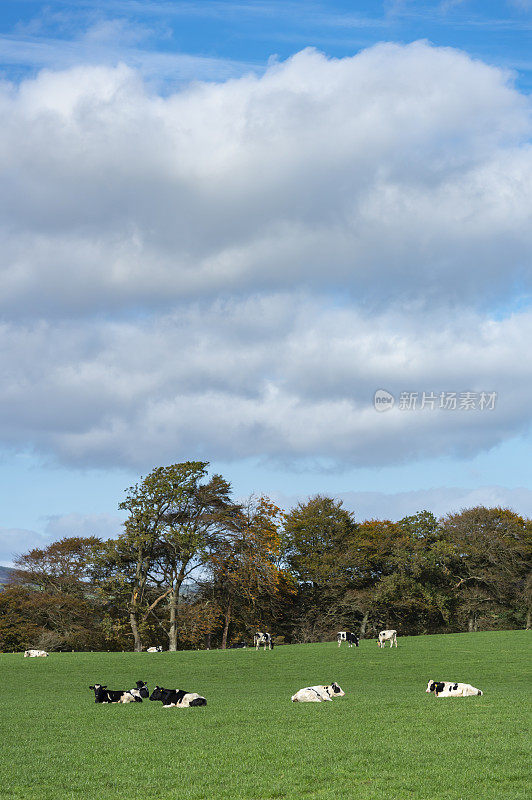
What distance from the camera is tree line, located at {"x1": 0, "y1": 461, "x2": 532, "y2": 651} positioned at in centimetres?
5925

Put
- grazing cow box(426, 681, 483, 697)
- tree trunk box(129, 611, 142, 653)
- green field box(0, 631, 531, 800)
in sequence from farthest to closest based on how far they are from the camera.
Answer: tree trunk box(129, 611, 142, 653) < grazing cow box(426, 681, 483, 697) < green field box(0, 631, 531, 800)

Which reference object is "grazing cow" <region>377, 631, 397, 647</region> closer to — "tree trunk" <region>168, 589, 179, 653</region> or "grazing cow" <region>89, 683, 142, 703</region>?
"tree trunk" <region>168, 589, 179, 653</region>

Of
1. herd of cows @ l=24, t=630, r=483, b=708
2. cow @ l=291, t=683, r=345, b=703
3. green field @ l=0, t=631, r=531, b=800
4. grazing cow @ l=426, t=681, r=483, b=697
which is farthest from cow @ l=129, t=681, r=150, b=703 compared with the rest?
grazing cow @ l=426, t=681, r=483, b=697

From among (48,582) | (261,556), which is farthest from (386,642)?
(48,582)

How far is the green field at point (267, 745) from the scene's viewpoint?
9.95 m

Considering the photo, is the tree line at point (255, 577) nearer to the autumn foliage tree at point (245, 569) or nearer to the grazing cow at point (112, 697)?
the autumn foliage tree at point (245, 569)

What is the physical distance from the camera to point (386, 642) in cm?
4697

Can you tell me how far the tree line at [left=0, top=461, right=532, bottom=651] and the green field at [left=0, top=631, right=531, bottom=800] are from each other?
3151 cm

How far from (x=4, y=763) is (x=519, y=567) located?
64985mm

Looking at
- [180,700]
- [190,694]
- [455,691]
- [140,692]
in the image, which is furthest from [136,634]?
[455,691]

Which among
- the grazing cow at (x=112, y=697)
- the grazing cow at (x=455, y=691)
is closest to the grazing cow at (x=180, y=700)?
the grazing cow at (x=112, y=697)

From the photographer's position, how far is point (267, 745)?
12805mm

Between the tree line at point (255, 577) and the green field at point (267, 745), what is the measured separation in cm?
3151

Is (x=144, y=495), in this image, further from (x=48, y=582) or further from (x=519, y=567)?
(x=519, y=567)
